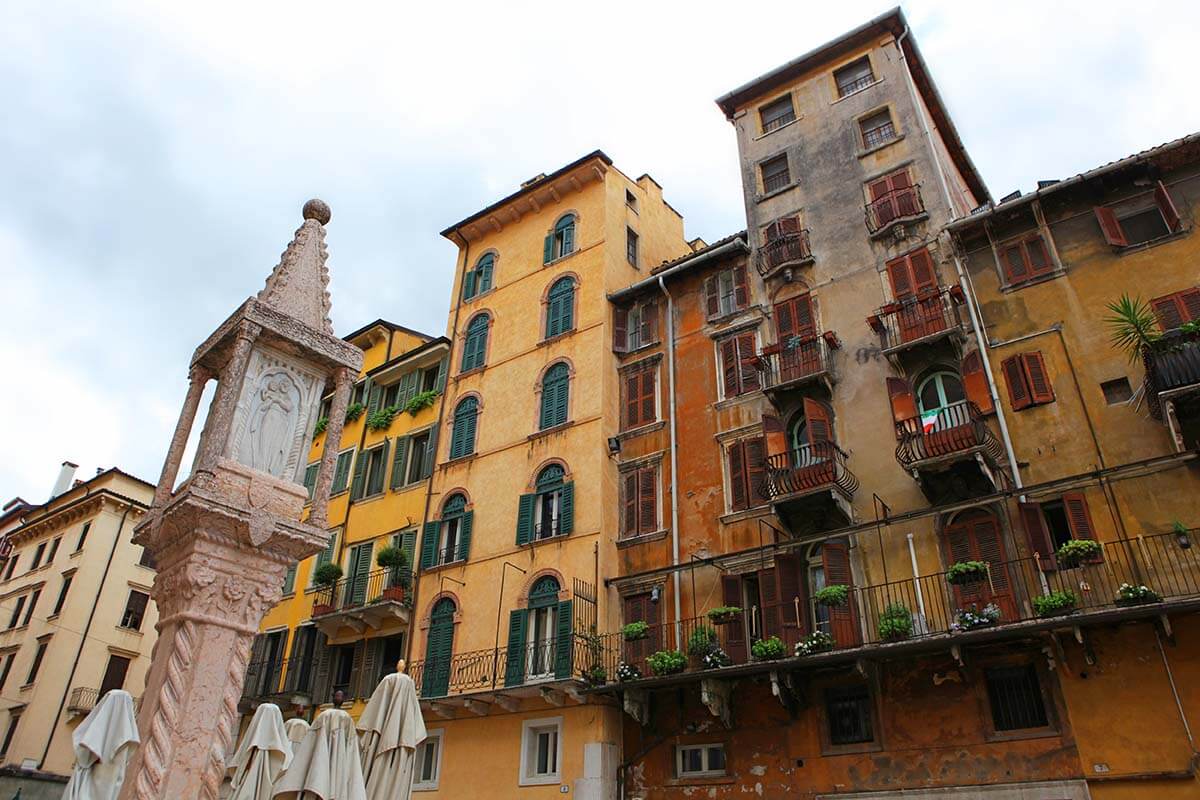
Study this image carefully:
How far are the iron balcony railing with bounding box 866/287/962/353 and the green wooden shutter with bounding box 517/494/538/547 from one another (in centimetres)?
1038

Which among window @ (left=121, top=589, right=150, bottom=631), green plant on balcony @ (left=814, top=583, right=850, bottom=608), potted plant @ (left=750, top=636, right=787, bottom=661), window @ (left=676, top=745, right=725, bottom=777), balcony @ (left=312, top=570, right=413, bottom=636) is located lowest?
window @ (left=676, top=745, right=725, bottom=777)

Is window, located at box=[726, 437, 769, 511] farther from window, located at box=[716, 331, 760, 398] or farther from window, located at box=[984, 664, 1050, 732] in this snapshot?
window, located at box=[984, 664, 1050, 732]

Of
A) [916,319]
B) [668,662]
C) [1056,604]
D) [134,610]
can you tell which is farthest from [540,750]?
[134,610]

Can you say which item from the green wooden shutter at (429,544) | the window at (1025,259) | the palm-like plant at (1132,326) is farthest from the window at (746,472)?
the green wooden shutter at (429,544)

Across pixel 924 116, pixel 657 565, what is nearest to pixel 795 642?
pixel 657 565

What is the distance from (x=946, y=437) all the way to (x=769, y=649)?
546 cm

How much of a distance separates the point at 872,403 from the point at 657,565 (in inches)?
259

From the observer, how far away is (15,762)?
35.2 meters

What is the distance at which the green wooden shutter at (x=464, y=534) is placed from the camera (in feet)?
80.9

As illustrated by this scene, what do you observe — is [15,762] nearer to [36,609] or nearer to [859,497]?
[36,609]

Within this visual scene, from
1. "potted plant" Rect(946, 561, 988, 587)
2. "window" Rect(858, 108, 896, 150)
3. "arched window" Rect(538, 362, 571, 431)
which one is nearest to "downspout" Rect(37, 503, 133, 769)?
"arched window" Rect(538, 362, 571, 431)

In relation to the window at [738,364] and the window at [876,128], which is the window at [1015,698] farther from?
the window at [876,128]

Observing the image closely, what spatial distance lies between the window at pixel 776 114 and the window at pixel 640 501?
37.4ft

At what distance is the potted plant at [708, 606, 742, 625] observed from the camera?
18.4 metres
